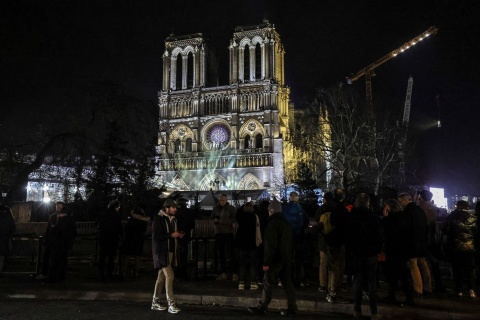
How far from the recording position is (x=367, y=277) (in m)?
7.04

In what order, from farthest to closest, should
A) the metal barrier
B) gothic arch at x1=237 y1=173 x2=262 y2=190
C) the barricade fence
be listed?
gothic arch at x1=237 y1=173 x2=262 y2=190 → the metal barrier → the barricade fence

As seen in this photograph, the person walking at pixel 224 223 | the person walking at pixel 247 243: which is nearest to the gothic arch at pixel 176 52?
the person walking at pixel 224 223

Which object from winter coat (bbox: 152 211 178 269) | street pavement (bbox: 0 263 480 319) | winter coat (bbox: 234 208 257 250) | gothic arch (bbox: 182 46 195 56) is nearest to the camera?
winter coat (bbox: 152 211 178 269)

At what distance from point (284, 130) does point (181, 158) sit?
14264 mm

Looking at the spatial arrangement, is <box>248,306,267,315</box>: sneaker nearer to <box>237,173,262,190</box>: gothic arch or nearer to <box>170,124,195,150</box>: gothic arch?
<box>237,173,262,190</box>: gothic arch

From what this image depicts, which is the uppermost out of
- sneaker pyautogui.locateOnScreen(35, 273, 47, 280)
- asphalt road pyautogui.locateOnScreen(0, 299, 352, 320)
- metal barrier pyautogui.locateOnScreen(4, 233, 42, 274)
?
metal barrier pyautogui.locateOnScreen(4, 233, 42, 274)

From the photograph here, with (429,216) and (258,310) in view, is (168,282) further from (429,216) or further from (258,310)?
(429,216)

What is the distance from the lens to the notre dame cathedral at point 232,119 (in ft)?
182

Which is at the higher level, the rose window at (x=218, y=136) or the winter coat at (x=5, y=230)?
the rose window at (x=218, y=136)

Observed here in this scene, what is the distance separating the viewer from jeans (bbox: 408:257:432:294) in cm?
841

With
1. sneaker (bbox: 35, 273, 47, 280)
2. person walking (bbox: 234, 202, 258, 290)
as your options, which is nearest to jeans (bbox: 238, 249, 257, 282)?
person walking (bbox: 234, 202, 258, 290)

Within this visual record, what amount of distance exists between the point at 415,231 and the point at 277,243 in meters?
2.83

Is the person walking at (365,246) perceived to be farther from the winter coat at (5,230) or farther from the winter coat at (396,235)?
the winter coat at (5,230)

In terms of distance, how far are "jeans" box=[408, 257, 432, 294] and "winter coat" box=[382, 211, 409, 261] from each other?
497 mm
